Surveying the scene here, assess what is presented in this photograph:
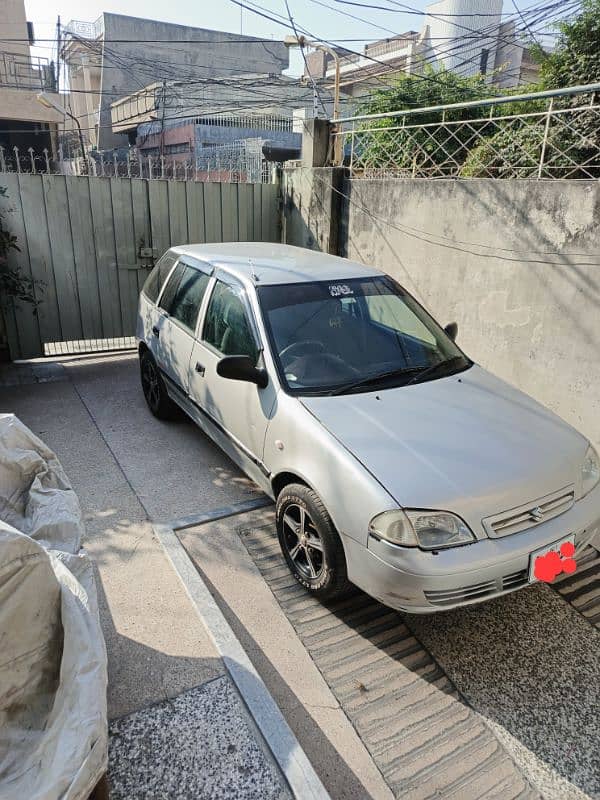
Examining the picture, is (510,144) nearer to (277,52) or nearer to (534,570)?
(534,570)

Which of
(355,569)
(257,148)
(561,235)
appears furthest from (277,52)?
(355,569)

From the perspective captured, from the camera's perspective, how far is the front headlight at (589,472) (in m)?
3.05

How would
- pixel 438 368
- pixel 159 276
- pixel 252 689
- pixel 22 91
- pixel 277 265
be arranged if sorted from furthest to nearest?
pixel 22 91 < pixel 159 276 < pixel 277 265 < pixel 438 368 < pixel 252 689

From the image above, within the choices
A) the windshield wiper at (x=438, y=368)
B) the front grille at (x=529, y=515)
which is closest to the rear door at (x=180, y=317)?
the windshield wiper at (x=438, y=368)

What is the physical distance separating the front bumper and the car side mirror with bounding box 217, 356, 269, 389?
1207mm

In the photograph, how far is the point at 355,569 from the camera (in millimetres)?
2787

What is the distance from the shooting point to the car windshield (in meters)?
3.50

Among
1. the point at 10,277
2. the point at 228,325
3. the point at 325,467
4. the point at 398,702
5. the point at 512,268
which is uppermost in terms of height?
the point at 512,268

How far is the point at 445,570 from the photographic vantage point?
2.52 meters

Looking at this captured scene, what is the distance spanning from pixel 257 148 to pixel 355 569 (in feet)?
67.2

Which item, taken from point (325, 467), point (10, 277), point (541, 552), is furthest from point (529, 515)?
point (10, 277)

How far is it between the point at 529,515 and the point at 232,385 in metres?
2.10

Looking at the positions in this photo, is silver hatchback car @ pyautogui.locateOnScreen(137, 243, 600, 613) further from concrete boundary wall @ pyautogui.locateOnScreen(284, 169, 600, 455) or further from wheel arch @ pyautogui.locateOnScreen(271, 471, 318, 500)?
concrete boundary wall @ pyautogui.locateOnScreen(284, 169, 600, 455)

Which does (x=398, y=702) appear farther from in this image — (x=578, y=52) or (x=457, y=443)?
(x=578, y=52)
